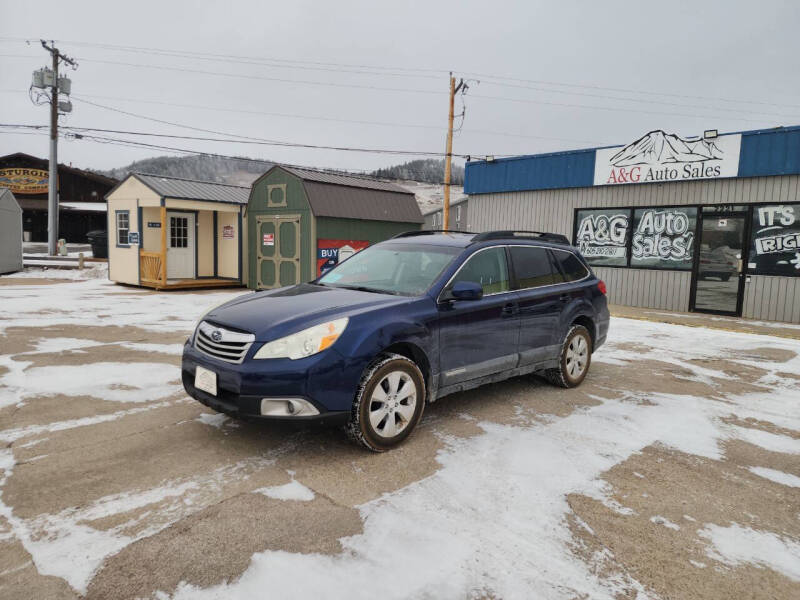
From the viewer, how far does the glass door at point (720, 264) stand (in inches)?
480

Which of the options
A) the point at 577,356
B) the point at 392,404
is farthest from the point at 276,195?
the point at 392,404

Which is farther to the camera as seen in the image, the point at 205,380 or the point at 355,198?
the point at 355,198

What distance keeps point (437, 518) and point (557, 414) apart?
231 centimetres

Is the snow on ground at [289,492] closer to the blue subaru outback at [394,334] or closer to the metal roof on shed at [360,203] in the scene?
the blue subaru outback at [394,334]

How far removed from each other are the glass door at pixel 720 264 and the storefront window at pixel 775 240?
0.26 m

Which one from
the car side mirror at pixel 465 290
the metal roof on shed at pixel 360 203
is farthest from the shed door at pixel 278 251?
the car side mirror at pixel 465 290

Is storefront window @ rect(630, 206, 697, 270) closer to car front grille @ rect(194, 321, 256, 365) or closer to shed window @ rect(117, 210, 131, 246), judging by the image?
car front grille @ rect(194, 321, 256, 365)

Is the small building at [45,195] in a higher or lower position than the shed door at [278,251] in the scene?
higher

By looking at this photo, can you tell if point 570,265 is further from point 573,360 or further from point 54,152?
point 54,152

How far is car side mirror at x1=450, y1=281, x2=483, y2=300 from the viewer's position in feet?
14.3

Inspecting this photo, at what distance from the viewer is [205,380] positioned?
3.92 m

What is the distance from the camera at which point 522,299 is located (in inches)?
204

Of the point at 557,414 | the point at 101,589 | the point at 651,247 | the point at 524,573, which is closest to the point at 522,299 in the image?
the point at 557,414

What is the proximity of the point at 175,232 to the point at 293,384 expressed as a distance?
15.5 m
